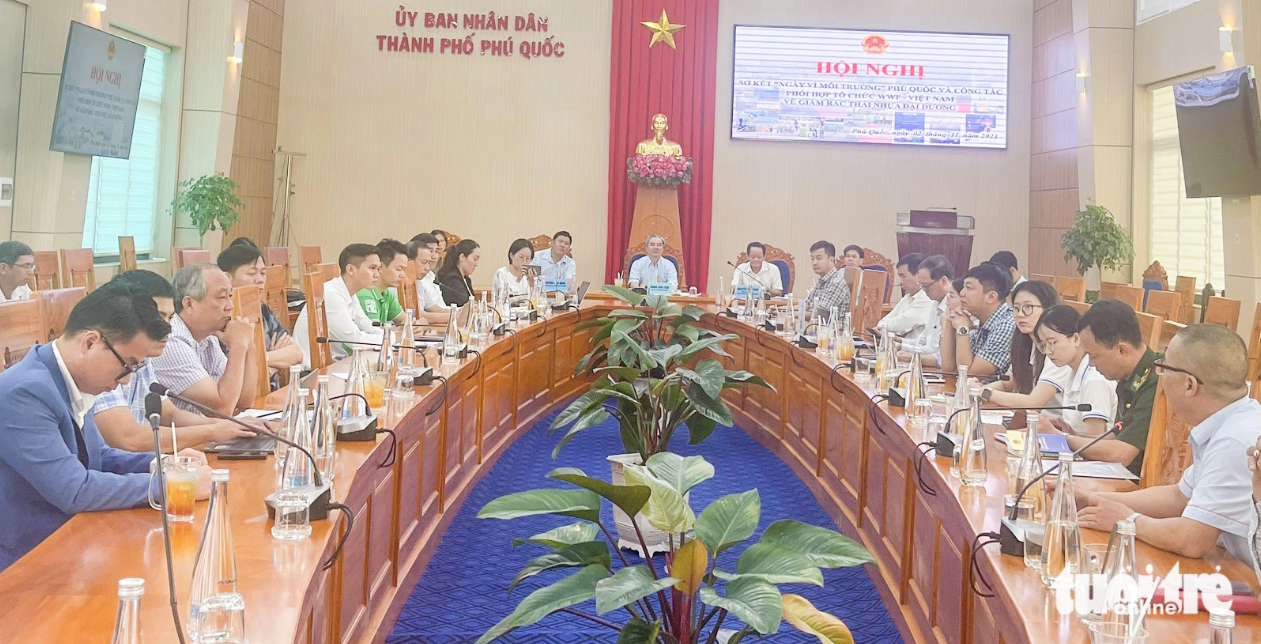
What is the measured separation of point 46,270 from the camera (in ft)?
20.2

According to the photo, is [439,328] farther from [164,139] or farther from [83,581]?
[164,139]

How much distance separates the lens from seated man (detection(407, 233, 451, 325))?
6.66m

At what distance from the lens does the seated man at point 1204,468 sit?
2086mm

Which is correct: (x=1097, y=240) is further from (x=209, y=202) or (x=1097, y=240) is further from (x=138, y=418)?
(x=138, y=418)

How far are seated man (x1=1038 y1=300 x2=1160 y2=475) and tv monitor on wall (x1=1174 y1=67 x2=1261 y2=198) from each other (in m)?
4.86

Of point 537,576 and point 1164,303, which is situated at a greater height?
point 1164,303

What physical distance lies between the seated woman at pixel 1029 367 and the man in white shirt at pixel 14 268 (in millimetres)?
4635

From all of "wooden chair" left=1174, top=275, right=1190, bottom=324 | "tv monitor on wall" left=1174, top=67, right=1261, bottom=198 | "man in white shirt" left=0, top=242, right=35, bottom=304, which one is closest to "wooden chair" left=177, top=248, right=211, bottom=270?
"man in white shirt" left=0, top=242, right=35, bottom=304

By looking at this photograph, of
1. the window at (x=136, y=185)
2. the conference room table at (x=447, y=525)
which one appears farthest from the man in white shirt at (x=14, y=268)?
the window at (x=136, y=185)

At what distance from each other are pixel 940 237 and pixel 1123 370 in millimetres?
6117

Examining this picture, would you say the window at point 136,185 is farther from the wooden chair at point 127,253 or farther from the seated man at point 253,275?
the seated man at point 253,275

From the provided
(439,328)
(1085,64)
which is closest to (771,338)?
(439,328)

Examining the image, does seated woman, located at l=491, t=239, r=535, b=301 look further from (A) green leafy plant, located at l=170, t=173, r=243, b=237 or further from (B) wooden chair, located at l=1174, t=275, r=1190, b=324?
(B) wooden chair, located at l=1174, t=275, r=1190, b=324

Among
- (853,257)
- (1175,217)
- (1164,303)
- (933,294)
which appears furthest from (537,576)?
(1175,217)
